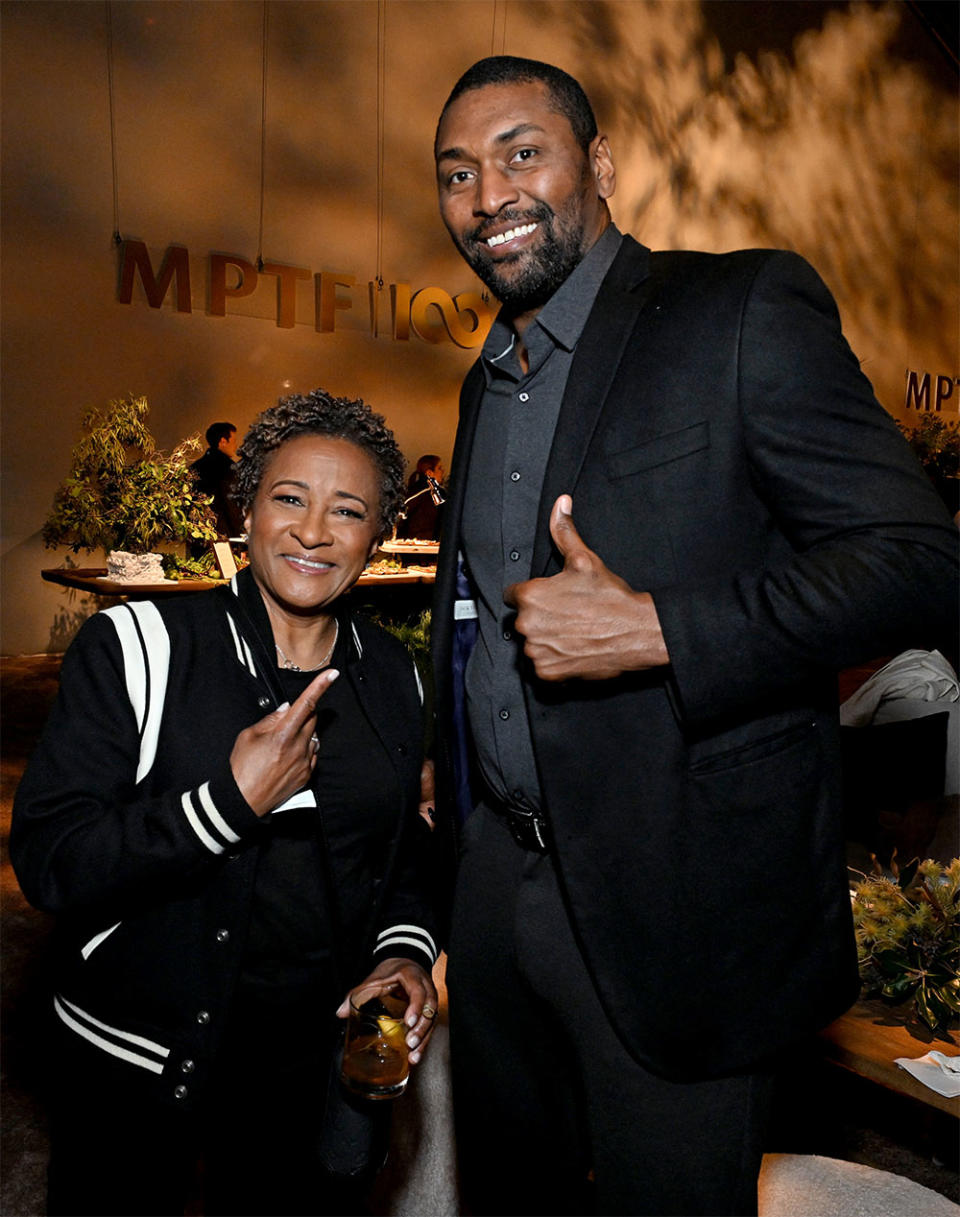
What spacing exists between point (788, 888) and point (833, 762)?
0.19 meters

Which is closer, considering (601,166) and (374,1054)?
(374,1054)

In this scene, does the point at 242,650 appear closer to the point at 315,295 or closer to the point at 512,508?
the point at 512,508

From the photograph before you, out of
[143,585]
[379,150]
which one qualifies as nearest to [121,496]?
[143,585]

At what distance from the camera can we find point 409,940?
5.84 ft

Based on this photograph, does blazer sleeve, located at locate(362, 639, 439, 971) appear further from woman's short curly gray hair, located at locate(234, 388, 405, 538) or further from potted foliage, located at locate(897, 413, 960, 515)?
potted foliage, located at locate(897, 413, 960, 515)

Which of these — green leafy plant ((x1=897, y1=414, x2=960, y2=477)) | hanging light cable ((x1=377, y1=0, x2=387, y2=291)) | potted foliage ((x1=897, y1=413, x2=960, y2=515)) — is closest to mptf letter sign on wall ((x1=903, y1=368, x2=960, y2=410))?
potted foliage ((x1=897, y1=413, x2=960, y2=515))

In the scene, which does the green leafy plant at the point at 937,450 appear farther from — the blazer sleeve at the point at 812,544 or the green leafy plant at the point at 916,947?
the blazer sleeve at the point at 812,544

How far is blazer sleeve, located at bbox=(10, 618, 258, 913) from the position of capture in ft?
4.90

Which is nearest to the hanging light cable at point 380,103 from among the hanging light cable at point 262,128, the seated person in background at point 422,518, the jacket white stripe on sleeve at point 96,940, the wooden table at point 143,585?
the hanging light cable at point 262,128

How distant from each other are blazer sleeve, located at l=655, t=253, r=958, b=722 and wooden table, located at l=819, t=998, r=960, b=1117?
1.35 meters

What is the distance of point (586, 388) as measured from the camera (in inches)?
56.1

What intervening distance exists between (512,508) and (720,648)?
0.47m

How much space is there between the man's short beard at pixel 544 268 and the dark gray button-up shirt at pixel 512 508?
2 centimetres

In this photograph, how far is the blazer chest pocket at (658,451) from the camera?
4.31 ft
